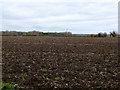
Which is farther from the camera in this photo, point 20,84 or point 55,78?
point 55,78

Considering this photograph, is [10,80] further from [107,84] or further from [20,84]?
[107,84]

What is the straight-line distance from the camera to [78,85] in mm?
5332

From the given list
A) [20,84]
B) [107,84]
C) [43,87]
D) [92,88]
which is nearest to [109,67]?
[107,84]

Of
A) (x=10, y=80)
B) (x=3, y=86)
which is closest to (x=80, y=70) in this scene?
(x=10, y=80)

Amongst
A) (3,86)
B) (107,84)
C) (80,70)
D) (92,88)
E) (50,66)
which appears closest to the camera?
(3,86)

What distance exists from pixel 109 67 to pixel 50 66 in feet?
9.19

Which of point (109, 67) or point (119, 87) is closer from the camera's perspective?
point (119, 87)

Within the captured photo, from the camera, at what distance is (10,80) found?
5.64 m

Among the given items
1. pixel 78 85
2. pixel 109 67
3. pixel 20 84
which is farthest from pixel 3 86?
pixel 109 67

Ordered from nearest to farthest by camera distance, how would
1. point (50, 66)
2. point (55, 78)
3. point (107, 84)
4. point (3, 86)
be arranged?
point (3, 86) → point (107, 84) → point (55, 78) → point (50, 66)

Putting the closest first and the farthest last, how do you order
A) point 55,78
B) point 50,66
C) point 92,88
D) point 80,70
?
point 92,88, point 55,78, point 80,70, point 50,66

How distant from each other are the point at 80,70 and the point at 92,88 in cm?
196

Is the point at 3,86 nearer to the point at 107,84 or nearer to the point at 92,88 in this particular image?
the point at 92,88

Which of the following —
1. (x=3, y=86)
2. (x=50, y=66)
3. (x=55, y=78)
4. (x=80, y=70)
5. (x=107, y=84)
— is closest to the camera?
(x=3, y=86)
